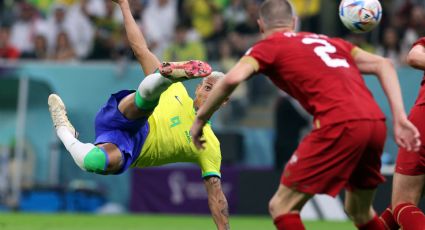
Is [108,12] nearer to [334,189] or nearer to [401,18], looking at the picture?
[401,18]

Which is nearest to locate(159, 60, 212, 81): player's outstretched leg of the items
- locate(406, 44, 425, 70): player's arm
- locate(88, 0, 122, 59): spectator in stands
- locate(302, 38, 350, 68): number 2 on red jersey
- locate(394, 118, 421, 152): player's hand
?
locate(302, 38, 350, 68): number 2 on red jersey

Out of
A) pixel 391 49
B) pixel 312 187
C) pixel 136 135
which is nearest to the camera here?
pixel 312 187

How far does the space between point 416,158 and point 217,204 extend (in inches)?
88.5

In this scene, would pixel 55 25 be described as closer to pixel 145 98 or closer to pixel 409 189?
pixel 145 98

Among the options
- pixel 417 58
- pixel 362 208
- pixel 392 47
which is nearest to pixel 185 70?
pixel 417 58

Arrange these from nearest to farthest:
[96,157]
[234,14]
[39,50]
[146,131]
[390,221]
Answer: [390,221], [96,157], [146,131], [234,14], [39,50]

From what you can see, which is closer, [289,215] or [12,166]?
[289,215]

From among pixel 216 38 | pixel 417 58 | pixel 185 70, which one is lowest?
pixel 216 38

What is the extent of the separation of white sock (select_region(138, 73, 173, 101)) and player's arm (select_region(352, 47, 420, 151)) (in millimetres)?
2170

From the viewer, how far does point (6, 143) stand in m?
19.8

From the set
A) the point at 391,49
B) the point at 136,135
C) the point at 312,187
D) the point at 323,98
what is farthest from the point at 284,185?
the point at 391,49

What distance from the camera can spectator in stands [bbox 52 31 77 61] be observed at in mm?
20234

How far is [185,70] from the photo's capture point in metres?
9.08

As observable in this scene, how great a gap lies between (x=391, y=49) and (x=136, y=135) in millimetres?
9556
